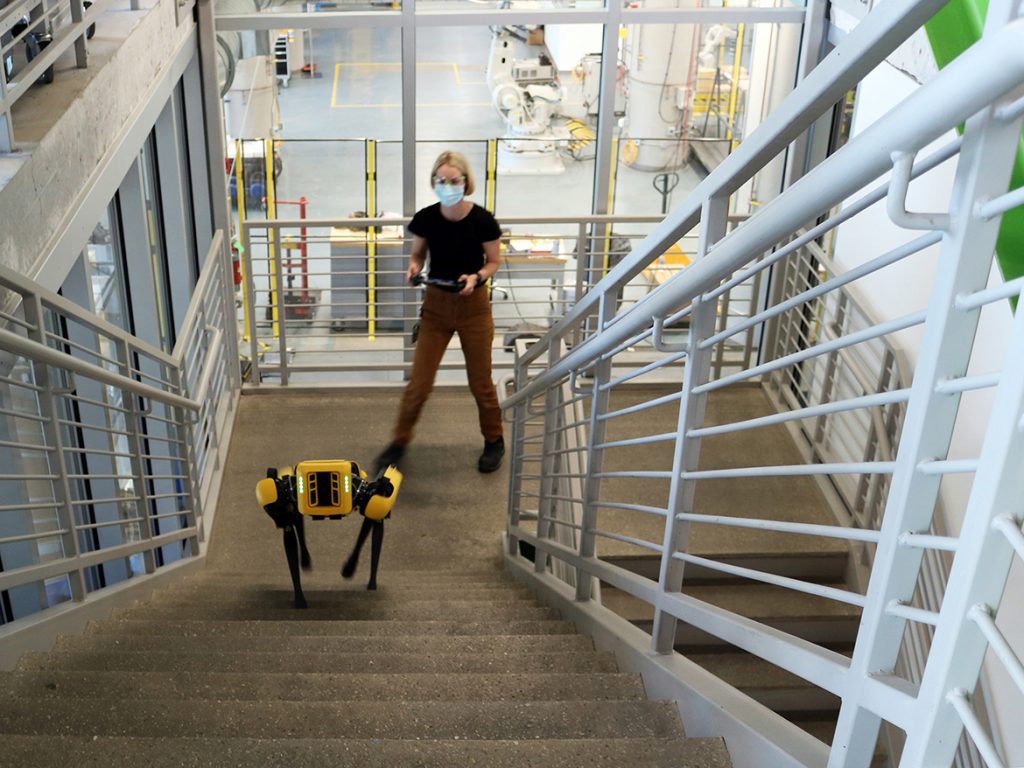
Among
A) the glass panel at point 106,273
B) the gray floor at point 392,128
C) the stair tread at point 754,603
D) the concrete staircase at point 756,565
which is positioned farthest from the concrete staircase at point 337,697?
the gray floor at point 392,128

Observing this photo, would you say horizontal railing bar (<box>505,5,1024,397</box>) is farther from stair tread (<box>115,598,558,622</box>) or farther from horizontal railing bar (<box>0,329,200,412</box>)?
stair tread (<box>115,598,558,622</box>)

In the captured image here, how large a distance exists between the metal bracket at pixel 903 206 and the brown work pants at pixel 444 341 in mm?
4039

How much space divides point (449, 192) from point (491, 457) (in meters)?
1.67

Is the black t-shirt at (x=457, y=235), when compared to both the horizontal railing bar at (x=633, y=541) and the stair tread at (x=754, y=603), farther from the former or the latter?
the horizontal railing bar at (x=633, y=541)

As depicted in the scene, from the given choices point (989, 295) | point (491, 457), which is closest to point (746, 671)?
point (491, 457)

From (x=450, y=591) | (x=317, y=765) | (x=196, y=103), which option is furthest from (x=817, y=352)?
(x=196, y=103)

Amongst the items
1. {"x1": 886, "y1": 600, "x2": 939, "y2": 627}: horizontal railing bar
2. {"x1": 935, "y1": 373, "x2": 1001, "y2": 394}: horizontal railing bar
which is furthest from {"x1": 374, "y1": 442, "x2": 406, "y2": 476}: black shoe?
{"x1": 935, "y1": 373, "x2": 1001, "y2": 394}: horizontal railing bar

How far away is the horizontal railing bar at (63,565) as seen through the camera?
2.77 meters

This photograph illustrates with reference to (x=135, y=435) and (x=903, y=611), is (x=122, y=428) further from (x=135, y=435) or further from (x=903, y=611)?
(x=903, y=611)

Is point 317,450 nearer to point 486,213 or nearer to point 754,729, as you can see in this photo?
point 486,213

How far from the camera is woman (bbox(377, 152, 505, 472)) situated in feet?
15.8

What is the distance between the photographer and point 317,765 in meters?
2.07

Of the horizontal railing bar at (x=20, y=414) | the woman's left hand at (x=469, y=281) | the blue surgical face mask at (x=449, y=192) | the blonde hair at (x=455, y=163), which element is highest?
the blonde hair at (x=455, y=163)

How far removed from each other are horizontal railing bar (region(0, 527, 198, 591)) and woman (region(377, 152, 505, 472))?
5.22 ft
